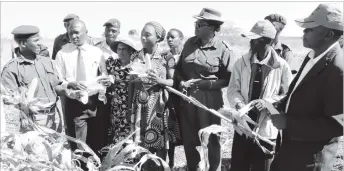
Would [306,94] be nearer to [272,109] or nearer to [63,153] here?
[272,109]

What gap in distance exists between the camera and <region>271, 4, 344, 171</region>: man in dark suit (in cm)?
239

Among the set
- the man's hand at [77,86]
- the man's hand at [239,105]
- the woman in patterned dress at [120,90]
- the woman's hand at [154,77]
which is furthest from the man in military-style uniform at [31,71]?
the man's hand at [239,105]

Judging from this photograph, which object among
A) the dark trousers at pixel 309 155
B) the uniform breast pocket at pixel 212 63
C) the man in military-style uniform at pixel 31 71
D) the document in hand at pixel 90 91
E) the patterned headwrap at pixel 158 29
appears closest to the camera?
the dark trousers at pixel 309 155

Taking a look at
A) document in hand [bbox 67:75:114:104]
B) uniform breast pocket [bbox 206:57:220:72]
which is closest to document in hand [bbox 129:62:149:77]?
document in hand [bbox 67:75:114:104]

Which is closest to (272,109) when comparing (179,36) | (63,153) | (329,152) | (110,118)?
(329,152)

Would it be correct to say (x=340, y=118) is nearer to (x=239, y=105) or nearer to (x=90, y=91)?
(x=239, y=105)

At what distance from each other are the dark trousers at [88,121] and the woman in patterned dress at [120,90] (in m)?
0.16

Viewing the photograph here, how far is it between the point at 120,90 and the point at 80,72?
1.57ft

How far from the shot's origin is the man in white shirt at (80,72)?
423 cm

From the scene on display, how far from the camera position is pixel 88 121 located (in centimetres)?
437

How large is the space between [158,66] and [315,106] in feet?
6.65

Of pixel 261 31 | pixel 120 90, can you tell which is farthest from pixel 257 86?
pixel 120 90

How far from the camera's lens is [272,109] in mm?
2646

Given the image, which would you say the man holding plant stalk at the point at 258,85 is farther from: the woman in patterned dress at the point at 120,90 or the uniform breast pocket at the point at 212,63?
the woman in patterned dress at the point at 120,90
